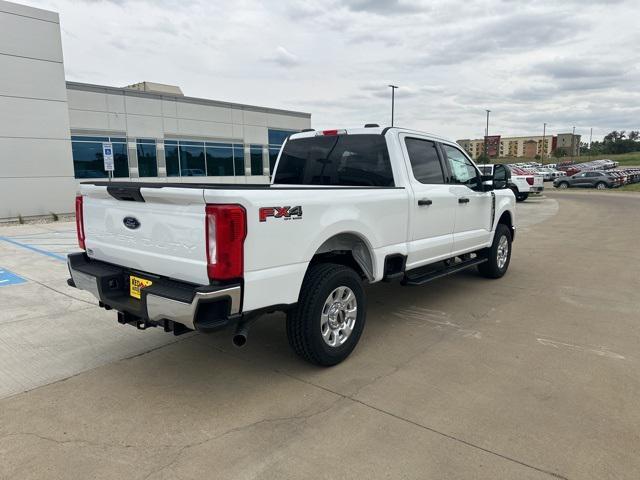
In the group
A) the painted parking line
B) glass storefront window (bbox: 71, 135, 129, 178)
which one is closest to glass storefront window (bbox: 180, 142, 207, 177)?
glass storefront window (bbox: 71, 135, 129, 178)

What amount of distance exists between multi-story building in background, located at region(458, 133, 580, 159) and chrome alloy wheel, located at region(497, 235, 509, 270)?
386 feet

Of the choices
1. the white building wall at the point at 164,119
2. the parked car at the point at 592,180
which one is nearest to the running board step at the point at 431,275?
the white building wall at the point at 164,119

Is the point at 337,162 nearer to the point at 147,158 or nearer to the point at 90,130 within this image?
the point at 90,130

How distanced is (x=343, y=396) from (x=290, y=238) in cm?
126

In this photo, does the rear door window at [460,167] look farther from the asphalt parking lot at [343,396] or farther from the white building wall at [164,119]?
the white building wall at [164,119]

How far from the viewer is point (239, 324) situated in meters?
3.32

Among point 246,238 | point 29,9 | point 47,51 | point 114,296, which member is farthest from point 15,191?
point 246,238

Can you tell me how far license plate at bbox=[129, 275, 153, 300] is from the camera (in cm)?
351

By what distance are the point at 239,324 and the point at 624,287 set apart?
608cm

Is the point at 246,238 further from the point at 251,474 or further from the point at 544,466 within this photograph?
the point at 544,466

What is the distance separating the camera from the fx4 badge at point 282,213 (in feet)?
10.5

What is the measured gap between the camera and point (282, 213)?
3355 mm

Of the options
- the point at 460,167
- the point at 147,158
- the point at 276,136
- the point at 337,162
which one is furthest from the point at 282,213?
the point at 276,136

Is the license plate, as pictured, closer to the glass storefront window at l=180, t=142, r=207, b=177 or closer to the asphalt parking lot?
the asphalt parking lot
